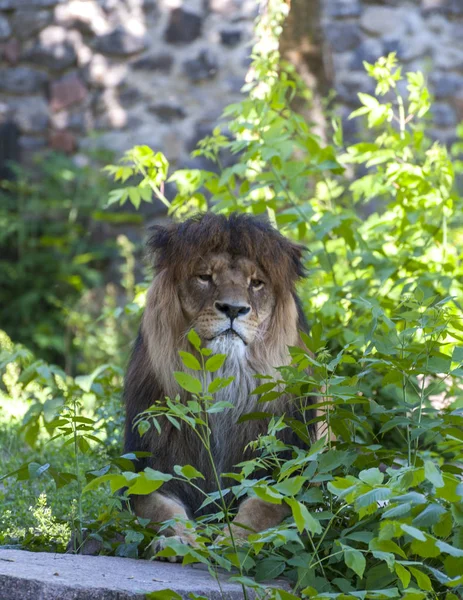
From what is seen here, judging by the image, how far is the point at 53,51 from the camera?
8.55m

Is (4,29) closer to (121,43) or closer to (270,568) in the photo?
(121,43)

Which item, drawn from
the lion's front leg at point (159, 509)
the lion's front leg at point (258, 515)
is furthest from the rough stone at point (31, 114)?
the lion's front leg at point (258, 515)

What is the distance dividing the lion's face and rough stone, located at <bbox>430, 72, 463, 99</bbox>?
5.94 metres

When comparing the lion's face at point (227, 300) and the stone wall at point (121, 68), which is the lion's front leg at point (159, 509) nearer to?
the lion's face at point (227, 300)

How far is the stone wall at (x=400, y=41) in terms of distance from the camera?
8859 mm

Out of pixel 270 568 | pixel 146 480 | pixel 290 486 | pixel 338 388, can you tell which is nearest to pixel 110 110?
pixel 338 388

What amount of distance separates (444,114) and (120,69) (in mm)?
2940

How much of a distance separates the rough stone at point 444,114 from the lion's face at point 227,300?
232 inches

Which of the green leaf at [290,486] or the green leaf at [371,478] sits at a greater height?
the green leaf at [371,478]

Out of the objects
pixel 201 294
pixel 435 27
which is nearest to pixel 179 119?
pixel 435 27

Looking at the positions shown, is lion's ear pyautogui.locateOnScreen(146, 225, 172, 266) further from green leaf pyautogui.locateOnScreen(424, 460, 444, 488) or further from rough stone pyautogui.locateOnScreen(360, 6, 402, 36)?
rough stone pyautogui.locateOnScreen(360, 6, 402, 36)

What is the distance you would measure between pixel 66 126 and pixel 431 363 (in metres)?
6.16

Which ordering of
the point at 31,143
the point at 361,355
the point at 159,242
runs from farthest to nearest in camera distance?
the point at 31,143 < the point at 361,355 < the point at 159,242

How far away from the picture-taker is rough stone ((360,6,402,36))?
29.2 feet
